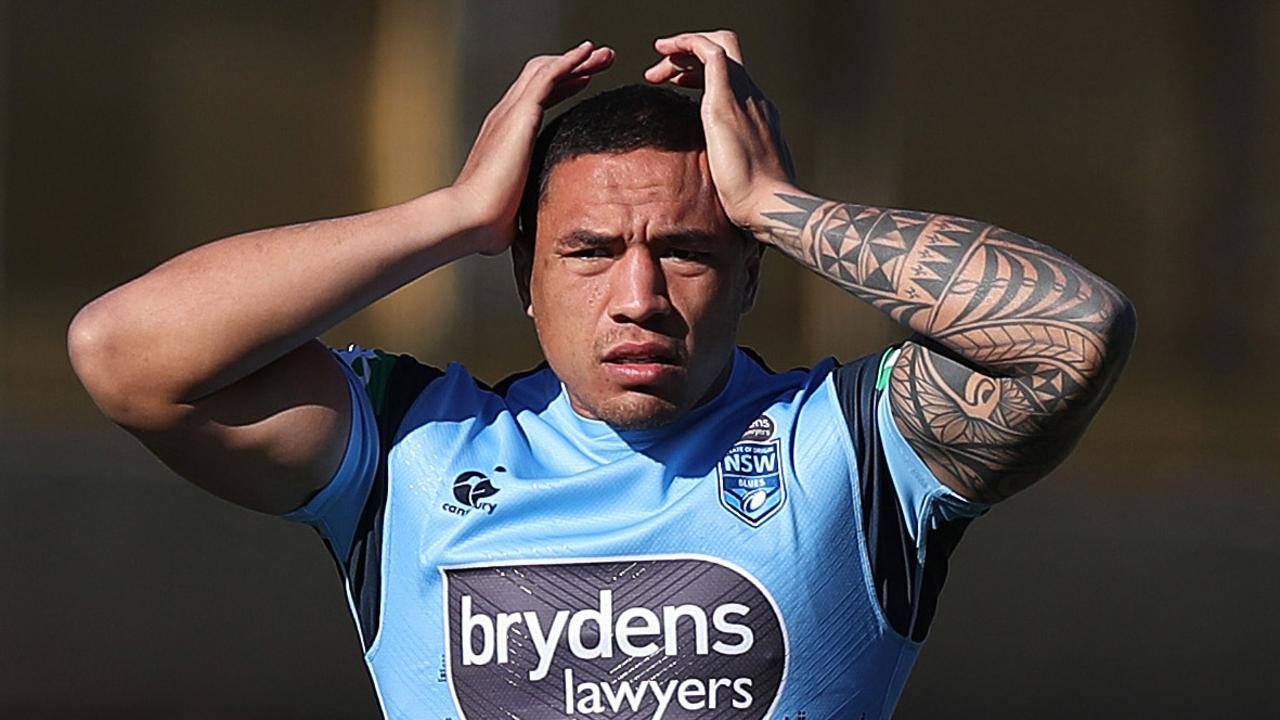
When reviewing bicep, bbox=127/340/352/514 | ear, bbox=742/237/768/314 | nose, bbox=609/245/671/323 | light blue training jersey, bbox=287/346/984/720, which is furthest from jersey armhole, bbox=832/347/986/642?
bicep, bbox=127/340/352/514

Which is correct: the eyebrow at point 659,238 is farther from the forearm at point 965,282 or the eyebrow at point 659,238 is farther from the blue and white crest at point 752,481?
the blue and white crest at point 752,481

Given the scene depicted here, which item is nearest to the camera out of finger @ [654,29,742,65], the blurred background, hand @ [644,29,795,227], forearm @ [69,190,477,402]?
forearm @ [69,190,477,402]

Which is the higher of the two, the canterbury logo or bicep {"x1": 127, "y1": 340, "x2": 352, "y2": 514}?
bicep {"x1": 127, "y1": 340, "x2": 352, "y2": 514}

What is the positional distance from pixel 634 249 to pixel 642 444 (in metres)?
0.33

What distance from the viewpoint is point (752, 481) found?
3.22 meters

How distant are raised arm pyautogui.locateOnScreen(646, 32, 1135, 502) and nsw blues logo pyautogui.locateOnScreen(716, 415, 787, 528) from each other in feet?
0.70

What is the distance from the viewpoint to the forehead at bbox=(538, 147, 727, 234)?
3168 mm

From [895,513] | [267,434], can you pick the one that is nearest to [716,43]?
[895,513]

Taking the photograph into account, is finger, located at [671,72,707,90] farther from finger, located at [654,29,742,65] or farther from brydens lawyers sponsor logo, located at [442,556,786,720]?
→ brydens lawyers sponsor logo, located at [442,556,786,720]

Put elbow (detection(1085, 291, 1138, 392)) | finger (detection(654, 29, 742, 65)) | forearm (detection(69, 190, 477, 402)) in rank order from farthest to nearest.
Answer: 1. finger (detection(654, 29, 742, 65))
2. forearm (detection(69, 190, 477, 402))
3. elbow (detection(1085, 291, 1138, 392))

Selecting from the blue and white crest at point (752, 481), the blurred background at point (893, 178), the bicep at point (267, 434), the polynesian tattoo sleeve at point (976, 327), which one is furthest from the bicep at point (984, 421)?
the blurred background at point (893, 178)

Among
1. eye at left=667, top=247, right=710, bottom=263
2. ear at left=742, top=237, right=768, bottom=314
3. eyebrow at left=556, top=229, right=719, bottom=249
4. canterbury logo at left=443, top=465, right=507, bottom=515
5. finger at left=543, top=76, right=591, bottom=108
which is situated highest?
finger at left=543, top=76, right=591, bottom=108

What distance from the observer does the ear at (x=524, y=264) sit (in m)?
3.34

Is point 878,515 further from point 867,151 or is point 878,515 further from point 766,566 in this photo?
point 867,151
